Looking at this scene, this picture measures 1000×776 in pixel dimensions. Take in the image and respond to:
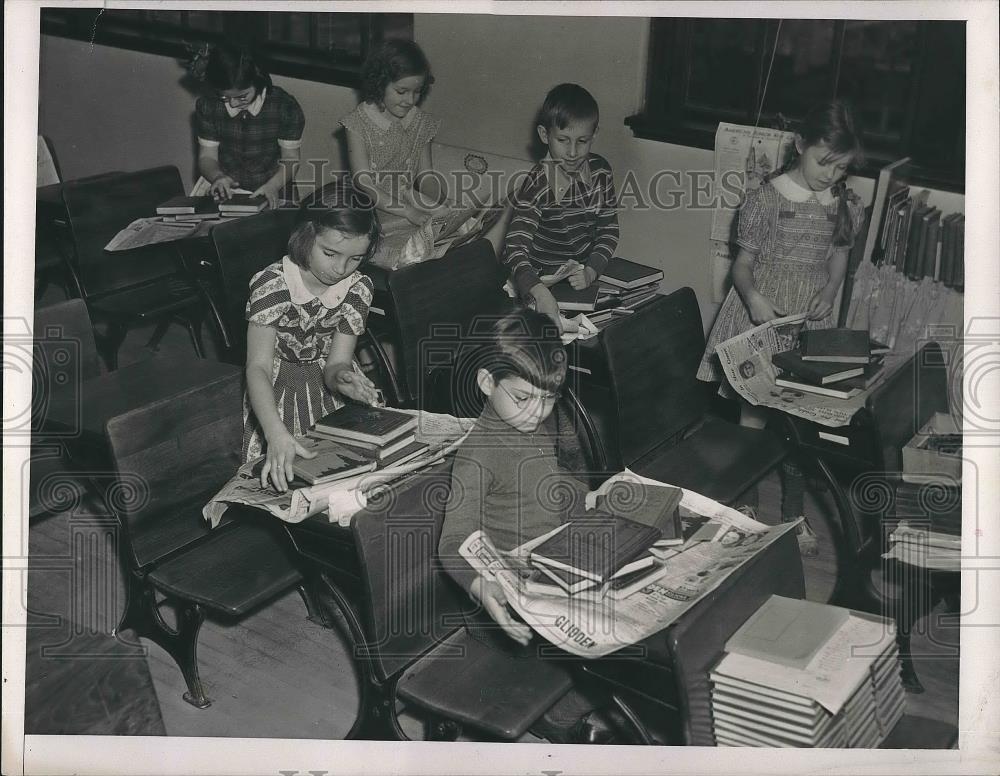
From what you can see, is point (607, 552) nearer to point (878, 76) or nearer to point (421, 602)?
point (421, 602)

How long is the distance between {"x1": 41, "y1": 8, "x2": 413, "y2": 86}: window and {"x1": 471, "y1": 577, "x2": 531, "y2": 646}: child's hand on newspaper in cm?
337

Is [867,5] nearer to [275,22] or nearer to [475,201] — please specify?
[475,201]

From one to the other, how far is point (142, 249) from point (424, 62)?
1.40m

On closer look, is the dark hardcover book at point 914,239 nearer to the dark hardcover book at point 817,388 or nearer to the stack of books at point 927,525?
the dark hardcover book at point 817,388

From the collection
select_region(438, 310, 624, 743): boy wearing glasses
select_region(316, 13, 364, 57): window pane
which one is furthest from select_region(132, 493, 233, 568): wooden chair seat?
select_region(316, 13, 364, 57): window pane

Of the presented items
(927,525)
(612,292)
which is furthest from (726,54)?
(927,525)

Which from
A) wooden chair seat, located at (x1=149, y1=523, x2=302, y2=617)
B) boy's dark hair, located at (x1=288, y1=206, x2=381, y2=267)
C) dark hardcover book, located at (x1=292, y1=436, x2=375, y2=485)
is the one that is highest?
boy's dark hair, located at (x1=288, y1=206, x2=381, y2=267)

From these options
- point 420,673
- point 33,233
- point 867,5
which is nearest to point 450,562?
point 420,673

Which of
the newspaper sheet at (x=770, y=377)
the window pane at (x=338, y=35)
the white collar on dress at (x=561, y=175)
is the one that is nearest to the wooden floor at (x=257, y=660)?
the newspaper sheet at (x=770, y=377)

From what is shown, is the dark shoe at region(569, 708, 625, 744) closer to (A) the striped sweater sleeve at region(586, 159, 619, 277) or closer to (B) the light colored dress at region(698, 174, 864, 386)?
(B) the light colored dress at region(698, 174, 864, 386)

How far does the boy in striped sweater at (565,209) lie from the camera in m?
3.81

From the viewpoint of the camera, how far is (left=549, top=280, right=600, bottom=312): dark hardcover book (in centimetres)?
364

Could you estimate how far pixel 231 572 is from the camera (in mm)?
2691

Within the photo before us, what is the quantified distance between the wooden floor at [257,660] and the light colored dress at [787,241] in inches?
34.6
